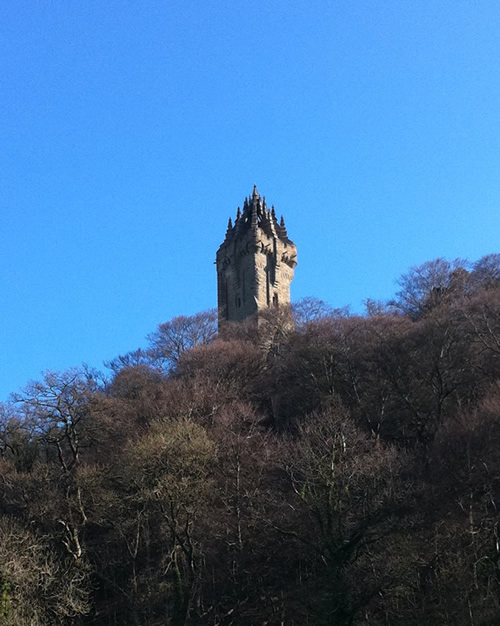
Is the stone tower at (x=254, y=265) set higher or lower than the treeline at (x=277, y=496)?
higher

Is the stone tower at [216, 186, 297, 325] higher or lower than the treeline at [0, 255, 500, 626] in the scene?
higher

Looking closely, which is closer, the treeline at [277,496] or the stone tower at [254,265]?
Answer: the treeline at [277,496]

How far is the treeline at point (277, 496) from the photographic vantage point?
66.4 feet

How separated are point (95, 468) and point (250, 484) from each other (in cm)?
568

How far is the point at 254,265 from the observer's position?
7031cm

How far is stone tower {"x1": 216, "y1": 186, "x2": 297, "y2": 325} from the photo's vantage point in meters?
69.7

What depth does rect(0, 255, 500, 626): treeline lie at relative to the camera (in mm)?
20234

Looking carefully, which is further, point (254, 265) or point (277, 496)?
point (254, 265)

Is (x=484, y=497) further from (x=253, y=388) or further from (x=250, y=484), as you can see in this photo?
(x=253, y=388)

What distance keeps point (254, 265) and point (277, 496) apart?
47030mm

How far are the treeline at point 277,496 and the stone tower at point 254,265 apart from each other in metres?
34.1

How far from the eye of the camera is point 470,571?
20.0 meters

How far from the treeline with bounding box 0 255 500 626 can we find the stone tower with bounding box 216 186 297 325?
1343 inches

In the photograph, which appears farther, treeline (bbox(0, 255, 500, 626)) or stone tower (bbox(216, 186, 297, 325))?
stone tower (bbox(216, 186, 297, 325))
